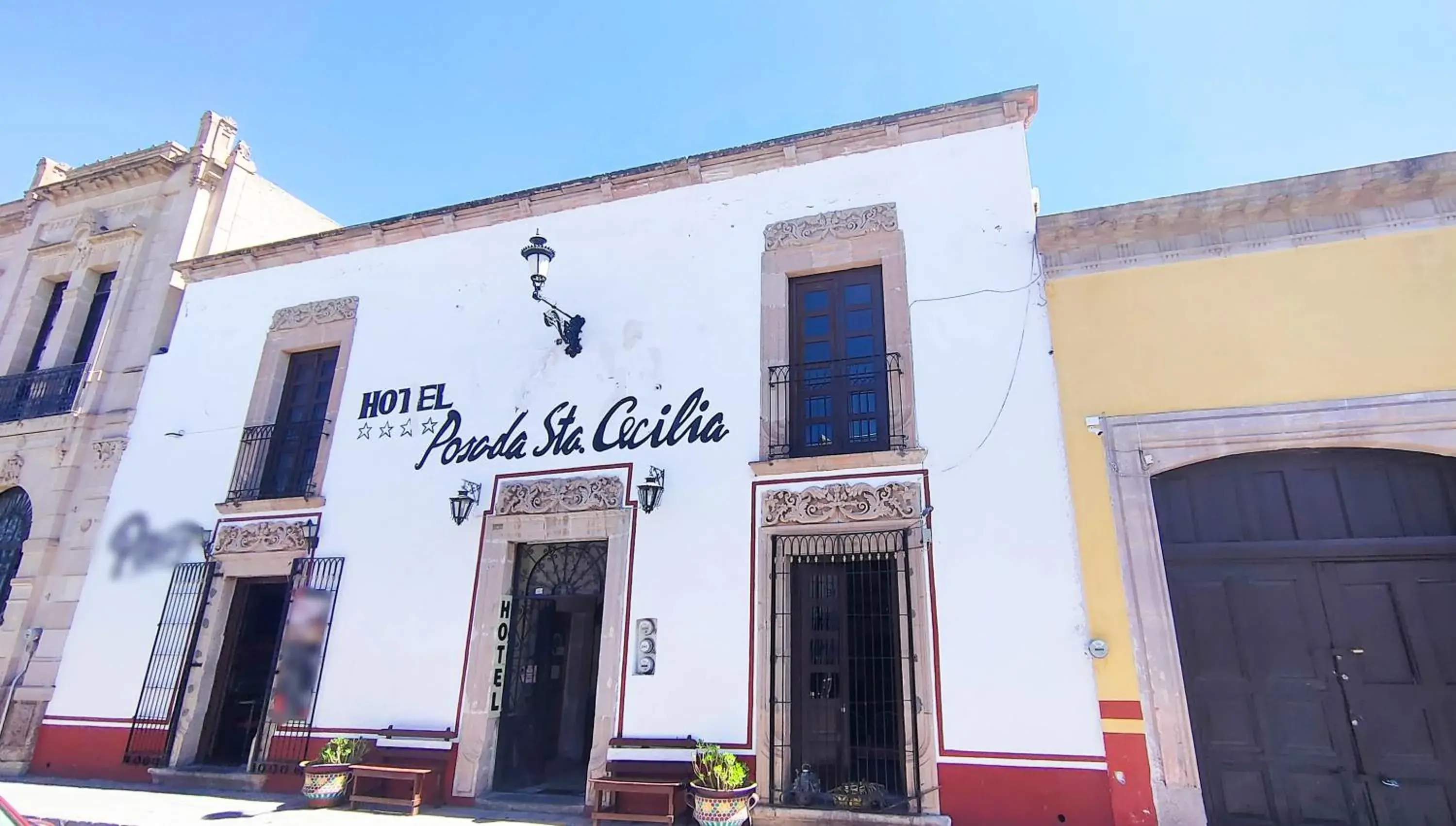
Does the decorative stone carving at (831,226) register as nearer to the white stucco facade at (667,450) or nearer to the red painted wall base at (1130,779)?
the white stucco facade at (667,450)

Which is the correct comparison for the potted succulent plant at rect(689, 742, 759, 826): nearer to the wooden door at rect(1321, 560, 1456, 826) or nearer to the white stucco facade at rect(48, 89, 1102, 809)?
the white stucco facade at rect(48, 89, 1102, 809)

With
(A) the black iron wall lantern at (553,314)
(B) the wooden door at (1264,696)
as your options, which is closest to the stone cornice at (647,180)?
(A) the black iron wall lantern at (553,314)

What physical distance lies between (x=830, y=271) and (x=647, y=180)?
2.61 metres

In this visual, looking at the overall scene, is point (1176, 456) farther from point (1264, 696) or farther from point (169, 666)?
point (169, 666)

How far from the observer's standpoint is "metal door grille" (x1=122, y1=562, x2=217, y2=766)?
843cm

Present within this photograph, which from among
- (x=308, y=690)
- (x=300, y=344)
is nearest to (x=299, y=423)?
(x=300, y=344)

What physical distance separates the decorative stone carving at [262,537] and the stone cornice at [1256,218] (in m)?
8.75

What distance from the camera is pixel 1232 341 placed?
6.52 meters

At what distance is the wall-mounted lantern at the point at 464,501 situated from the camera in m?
8.12

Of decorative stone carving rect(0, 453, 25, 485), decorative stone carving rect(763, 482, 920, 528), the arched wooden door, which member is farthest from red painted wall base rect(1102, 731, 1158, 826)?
decorative stone carving rect(0, 453, 25, 485)

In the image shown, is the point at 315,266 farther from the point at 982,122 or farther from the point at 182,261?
the point at 982,122

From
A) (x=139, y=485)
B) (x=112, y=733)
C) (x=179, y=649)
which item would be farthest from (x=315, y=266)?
(x=112, y=733)

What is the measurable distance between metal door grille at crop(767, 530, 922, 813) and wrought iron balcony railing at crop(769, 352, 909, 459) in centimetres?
93

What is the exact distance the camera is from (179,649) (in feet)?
28.6
